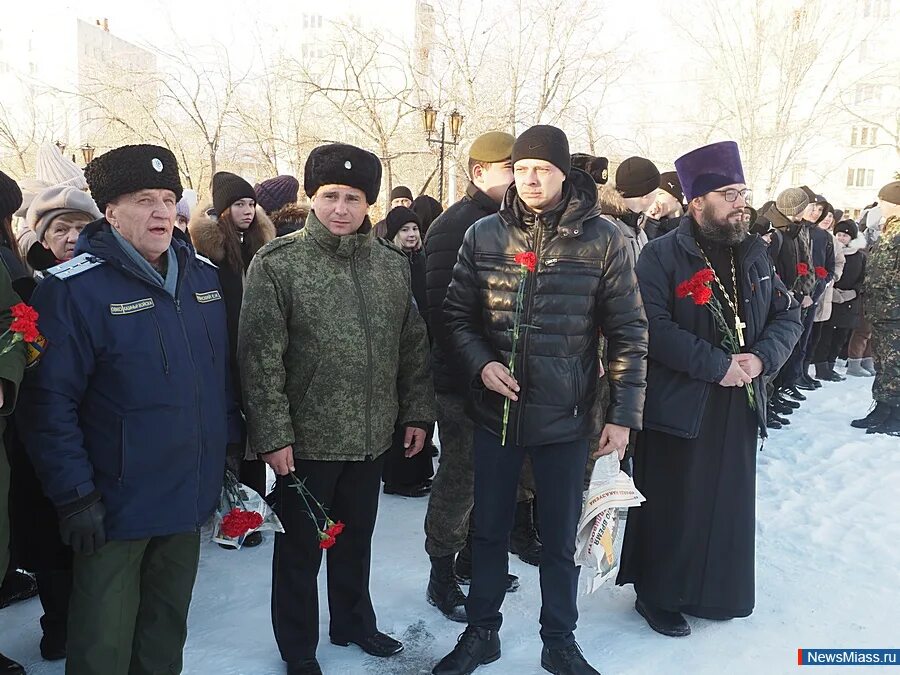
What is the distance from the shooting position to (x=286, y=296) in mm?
2703

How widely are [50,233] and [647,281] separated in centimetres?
281

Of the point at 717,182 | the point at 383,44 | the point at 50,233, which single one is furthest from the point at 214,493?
the point at 383,44

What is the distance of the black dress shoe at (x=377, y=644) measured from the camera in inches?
122

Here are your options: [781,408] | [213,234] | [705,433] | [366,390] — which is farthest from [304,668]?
[781,408]

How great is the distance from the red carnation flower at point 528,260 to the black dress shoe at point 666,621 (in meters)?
1.84

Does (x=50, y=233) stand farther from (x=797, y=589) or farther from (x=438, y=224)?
(x=797, y=589)

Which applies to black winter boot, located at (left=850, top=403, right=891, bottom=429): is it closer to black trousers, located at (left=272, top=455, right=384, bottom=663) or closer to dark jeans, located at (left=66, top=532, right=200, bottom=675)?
black trousers, located at (left=272, top=455, right=384, bottom=663)

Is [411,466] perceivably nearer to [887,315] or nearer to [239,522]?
[239,522]

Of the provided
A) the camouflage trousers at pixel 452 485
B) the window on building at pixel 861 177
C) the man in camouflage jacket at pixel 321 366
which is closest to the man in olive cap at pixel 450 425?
the camouflage trousers at pixel 452 485

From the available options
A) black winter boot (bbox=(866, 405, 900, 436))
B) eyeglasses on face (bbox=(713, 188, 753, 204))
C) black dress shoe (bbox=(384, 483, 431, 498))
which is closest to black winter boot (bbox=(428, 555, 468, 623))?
black dress shoe (bbox=(384, 483, 431, 498))

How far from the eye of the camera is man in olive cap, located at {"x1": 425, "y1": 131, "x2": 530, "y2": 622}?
345 centimetres

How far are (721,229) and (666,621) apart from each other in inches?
74.9

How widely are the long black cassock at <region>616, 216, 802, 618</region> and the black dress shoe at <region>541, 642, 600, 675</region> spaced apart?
647mm

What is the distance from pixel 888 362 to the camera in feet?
22.6
